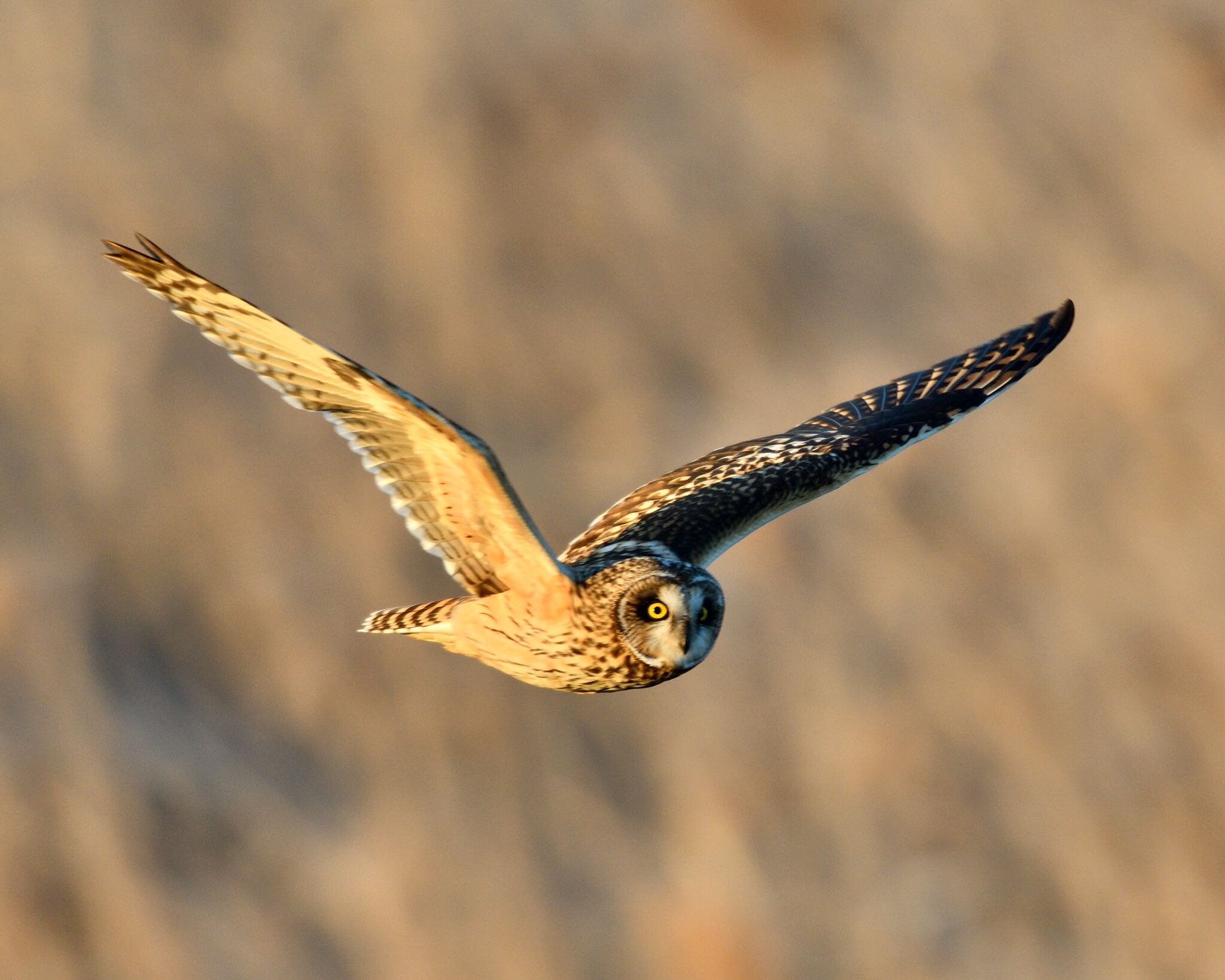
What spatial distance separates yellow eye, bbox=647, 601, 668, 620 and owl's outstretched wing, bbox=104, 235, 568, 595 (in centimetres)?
28

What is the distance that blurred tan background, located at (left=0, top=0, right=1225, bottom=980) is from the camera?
17.3 meters

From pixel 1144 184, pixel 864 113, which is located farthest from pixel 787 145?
pixel 1144 184

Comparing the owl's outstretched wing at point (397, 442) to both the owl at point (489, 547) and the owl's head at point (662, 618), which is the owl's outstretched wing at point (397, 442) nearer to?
the owl at point (489, 547)

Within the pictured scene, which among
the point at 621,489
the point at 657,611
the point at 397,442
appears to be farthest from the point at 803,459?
the point at 621,489

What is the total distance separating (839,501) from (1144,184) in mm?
6522

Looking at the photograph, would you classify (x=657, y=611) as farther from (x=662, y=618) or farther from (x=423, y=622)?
(x=423, y=622)

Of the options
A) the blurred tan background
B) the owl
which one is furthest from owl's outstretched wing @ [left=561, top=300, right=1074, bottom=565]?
the blurred tan background

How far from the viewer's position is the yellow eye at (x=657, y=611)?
167 inches

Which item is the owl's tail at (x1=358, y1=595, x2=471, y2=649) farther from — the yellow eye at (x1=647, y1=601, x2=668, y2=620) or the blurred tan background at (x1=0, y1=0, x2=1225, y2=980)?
the blurred tan background at (x1=0, y1=0, x2=1225, y2=980)

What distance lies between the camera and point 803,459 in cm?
548

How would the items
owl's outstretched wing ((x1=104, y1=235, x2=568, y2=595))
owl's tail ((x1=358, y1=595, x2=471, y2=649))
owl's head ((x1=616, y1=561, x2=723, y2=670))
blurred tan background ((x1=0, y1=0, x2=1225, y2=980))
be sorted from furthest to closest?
blurred tan background ((x1=0, y1=0, x2=1225, y2=980)) → owl's tail ((x1=358, y1=595, x2=471, y2=649)) → owl's head ((x1=616, y1=561, x2=723, y2=670)) → owl's outstretched wing ((x1=104, y1=235, x2=568, y2=595))

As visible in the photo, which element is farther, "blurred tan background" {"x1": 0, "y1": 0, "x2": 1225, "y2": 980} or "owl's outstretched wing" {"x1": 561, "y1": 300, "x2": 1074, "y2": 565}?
"blurred tan background" {"x1": 0, "y1": 0, "x2": 1225, "y2": 980}

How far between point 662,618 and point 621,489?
14220 mm

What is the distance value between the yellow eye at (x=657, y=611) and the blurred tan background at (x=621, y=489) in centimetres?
1346
